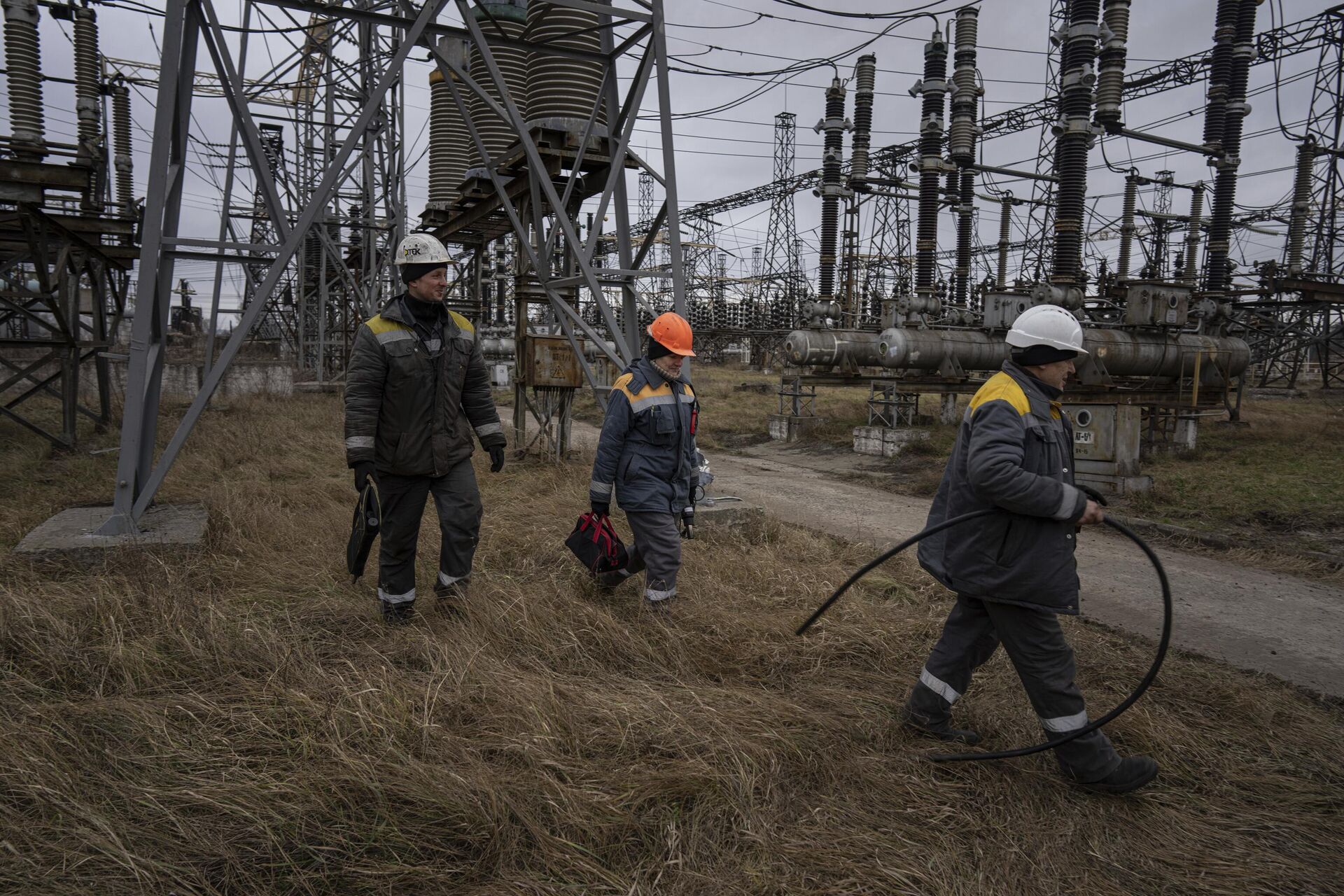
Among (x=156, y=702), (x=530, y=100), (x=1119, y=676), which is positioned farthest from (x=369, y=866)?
(x=530, y=100)

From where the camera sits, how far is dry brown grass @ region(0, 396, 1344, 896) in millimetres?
2412

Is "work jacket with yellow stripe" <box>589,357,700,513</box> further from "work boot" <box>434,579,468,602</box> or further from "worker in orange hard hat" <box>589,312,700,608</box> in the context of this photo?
"work boot" <box>434,579,468,602</box>

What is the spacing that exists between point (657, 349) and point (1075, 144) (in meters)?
12.3

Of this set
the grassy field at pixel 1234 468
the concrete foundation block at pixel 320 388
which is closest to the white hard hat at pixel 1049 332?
the grassy field at pixel 1234 468

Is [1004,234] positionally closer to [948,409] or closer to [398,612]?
[948,409]

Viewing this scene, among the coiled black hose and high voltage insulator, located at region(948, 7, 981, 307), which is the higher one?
high voltage insulator, located at region(948, 7, 981, 307)

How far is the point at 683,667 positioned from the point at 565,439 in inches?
Answer: 266

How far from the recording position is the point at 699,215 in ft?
158

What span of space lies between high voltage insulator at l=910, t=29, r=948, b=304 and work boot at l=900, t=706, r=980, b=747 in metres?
14.2

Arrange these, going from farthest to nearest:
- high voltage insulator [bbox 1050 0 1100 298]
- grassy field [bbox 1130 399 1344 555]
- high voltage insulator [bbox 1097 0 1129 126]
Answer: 1. high voltage insulator [bbox 1097 0 1129 126]
2. high voltage insulator [bbox 1050 0 1100 298]
3. grassy field [bbox 1130 399 1344 555]

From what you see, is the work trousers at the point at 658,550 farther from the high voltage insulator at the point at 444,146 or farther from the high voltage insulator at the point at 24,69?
the high voltage insulator at the point at 24,69

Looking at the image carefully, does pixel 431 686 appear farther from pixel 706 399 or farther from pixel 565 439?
pixel 706 399

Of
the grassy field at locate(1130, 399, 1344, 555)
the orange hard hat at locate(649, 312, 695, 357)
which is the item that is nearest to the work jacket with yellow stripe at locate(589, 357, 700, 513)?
the orange hard hat at locate(649, 312, 695, 357)

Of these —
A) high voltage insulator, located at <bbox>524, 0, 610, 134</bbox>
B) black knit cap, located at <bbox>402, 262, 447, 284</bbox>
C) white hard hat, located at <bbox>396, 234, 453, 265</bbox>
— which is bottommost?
black knit cap, located at <bbox>402, 262, 447, 284</bbox>
